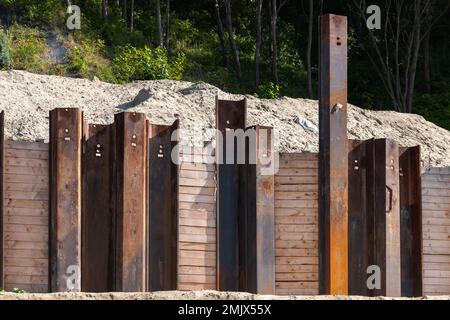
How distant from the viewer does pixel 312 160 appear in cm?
1823

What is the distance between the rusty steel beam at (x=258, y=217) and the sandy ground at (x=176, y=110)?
198 cm

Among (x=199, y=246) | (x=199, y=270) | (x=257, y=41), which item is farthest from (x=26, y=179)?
(x=257, y=41)

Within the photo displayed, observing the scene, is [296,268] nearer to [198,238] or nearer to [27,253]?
[198,238]

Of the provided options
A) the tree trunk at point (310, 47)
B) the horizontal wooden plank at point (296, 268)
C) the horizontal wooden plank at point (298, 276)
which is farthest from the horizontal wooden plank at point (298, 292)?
the tree trunk at point (310, 47)

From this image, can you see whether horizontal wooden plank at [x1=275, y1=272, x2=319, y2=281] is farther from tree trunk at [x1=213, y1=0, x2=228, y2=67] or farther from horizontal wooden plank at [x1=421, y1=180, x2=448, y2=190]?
tree trunk at [x1=213, y1=0, x2=228, y2=67]

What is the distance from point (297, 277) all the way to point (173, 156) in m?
2.13

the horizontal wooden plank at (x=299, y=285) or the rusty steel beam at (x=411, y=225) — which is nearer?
the horizontal wooden plank at (x=299, y=285)

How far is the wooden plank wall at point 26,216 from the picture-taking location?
56.1 ft

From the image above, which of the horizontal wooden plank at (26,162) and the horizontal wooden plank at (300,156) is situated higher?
the horizontal wooden plank at (300,156)

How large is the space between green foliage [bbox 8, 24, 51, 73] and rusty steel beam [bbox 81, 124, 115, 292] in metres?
9.63

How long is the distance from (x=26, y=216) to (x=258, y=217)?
8.74 feet

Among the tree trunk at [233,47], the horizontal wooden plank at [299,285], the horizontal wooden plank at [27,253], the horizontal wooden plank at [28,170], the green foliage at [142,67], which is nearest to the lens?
the horizontal wooden plank at [27,253]

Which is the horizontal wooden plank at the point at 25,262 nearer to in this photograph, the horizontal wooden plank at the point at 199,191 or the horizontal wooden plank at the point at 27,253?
the horizontal wooden plank at the point at 27,253
